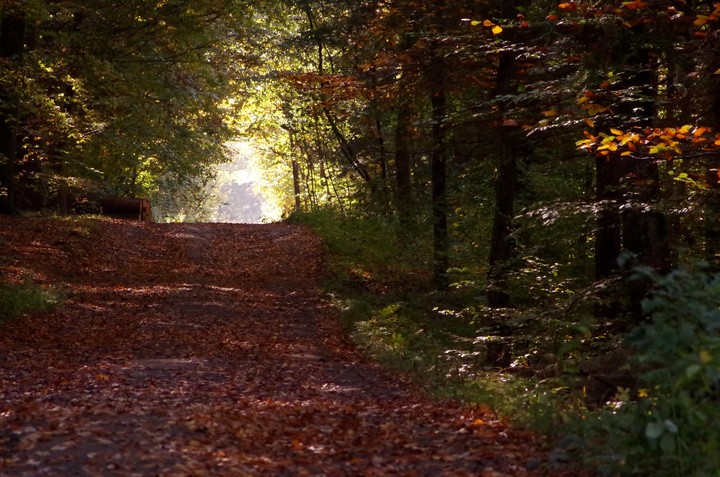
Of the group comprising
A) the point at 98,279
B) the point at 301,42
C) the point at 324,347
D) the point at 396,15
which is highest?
the point at 301,42

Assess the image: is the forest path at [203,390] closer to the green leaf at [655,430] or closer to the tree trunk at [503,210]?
the green leaf at [655,430]

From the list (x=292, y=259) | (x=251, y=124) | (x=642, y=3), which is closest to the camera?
(x=642, y=3)

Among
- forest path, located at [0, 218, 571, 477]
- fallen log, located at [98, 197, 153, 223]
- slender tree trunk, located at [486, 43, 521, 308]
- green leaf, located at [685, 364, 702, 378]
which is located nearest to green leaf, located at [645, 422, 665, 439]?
green leaf, located at [685, 364, 702, 378]

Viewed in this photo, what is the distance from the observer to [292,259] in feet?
71.9

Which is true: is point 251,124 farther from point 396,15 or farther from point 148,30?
point 396,15

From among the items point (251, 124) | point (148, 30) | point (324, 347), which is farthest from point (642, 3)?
point (251, 124)

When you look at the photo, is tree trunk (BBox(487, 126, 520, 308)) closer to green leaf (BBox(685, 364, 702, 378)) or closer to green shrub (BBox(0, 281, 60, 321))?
green shrub (BBox(0, 281, 60, 321))

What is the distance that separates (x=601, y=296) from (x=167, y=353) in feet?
20.5

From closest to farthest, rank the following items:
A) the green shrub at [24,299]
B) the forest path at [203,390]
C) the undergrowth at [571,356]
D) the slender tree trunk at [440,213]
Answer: the undergrowth at [571,356] < the forest path at [203,390] < the green shrub at [24,299] < the slender tree trunk at [440,213]

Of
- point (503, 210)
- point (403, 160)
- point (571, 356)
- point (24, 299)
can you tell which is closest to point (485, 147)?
point (503, 210)

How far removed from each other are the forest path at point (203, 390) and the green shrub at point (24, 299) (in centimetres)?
23

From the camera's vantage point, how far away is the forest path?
5902 millimetres

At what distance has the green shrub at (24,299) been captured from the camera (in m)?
13.1

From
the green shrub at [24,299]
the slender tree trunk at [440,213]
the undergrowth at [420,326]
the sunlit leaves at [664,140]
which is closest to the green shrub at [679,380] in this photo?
the undergrowth at [420,326]
